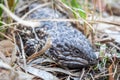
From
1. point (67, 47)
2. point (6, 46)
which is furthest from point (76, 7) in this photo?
point (6, 46)

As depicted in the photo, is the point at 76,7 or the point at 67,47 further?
the point at 76,7

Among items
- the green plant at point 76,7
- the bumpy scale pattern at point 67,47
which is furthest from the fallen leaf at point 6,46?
the green plant at point 76,7

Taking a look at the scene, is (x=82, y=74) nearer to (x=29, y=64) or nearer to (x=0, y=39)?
(x=29, y=64)

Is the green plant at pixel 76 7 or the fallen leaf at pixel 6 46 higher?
the green plant at pixel 76 7

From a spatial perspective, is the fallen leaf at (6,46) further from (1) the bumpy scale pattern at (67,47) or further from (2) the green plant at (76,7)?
(2) the green plant at (76,7)

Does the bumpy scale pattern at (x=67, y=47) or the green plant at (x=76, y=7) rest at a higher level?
the green plant at (x=76, y=7)

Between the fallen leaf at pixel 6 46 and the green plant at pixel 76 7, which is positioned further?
the green plant at pixel 76 7

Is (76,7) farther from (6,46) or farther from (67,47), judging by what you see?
(6,46)

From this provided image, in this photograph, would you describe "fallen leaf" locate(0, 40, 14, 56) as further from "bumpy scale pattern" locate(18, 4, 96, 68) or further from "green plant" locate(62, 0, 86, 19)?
"green plant" locate(62, 0, 86, 19)

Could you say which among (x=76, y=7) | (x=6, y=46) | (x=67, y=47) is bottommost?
(x=67, y=47)

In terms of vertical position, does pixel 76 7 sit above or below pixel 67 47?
above

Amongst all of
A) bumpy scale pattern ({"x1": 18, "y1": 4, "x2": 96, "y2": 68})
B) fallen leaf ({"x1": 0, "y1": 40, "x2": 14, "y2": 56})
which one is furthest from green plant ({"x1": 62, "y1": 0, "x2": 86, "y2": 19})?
fallen leaf ({"x1": 0, "y1": 40, "x2": 14, "y2": 56})

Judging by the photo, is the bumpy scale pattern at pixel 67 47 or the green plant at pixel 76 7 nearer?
the bumpy scale pattern at pixel 67 47
